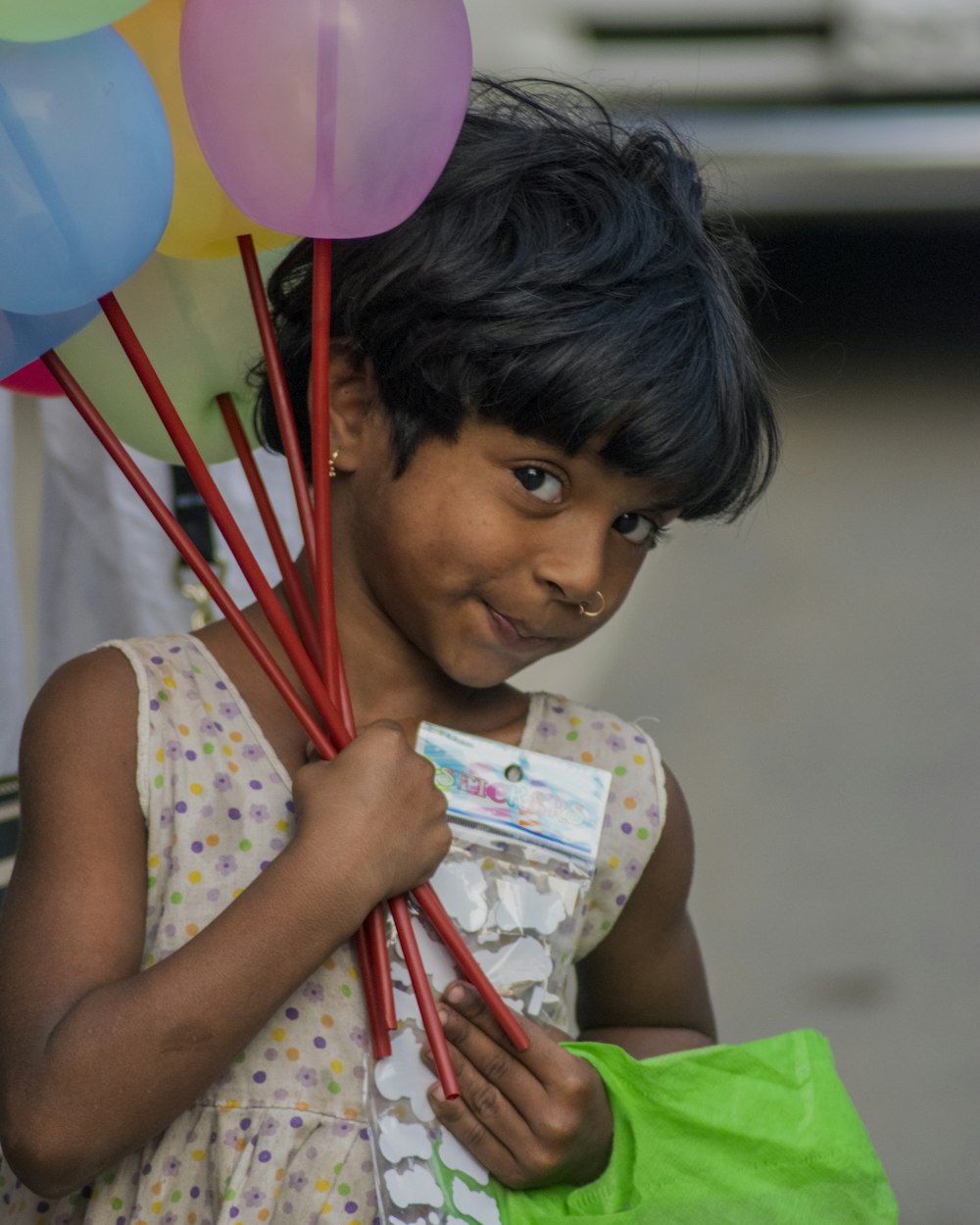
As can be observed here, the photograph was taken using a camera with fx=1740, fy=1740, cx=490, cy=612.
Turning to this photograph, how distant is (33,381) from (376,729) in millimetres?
545

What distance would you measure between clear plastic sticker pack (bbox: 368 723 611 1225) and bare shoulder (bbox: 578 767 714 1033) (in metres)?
0.12

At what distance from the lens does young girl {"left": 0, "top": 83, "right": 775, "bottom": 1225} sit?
125 cm

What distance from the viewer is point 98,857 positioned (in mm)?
1324

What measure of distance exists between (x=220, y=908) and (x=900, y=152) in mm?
4215

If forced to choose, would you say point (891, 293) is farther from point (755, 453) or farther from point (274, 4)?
point (274, 4)

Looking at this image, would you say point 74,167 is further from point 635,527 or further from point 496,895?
point 496,895

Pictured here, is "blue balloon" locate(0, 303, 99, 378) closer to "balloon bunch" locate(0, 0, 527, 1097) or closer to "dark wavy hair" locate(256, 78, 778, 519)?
"balloon bunch" locate(0, 0, 527, 1097)

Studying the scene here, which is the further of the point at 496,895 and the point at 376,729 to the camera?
the point at 496,895

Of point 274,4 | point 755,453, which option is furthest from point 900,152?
point 274,4

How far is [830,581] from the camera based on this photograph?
4898 millimetres

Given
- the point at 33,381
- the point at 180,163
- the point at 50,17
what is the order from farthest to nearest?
the point at 33,381
the point at 180,163
the point at 50,17

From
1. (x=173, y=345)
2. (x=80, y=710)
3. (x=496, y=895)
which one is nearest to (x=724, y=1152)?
(x=496, y=895)

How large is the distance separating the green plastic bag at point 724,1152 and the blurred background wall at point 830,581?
97cm

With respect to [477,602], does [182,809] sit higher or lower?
lower
